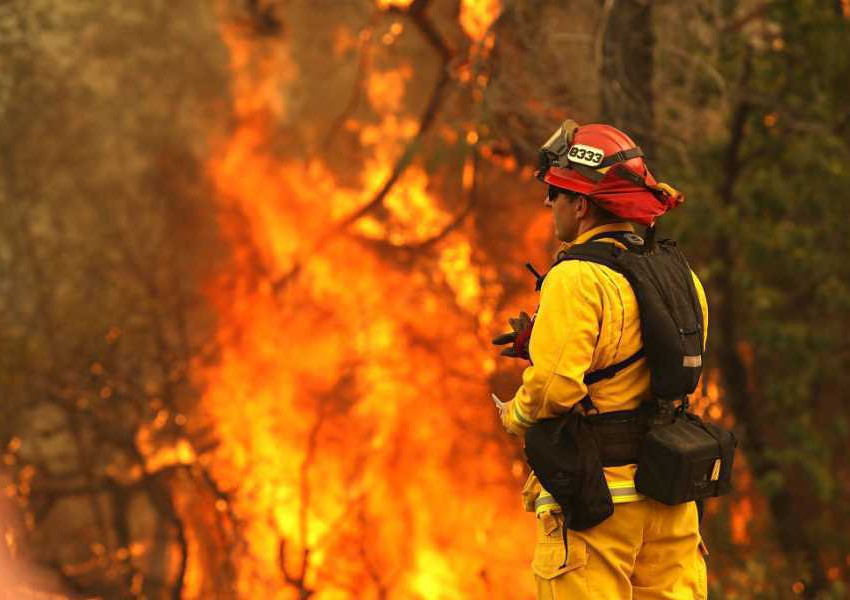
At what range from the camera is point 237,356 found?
9547 millimetres

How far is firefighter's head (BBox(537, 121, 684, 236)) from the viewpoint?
311 cm

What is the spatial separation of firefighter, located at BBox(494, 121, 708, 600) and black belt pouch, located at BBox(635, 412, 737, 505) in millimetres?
58

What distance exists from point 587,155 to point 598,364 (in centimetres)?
55

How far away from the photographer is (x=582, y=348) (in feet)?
9.61

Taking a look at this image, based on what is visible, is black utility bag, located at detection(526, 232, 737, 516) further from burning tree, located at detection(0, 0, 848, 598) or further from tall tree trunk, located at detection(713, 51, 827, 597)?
tall tree trunk, located at detection(713, 51, 827, 597)

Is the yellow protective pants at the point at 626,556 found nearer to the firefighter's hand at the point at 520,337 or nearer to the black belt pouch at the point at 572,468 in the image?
the black belt pouch at the point at 572,468

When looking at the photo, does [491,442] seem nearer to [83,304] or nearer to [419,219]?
[419,219]

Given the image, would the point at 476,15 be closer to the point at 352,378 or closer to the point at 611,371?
the point at 352,378

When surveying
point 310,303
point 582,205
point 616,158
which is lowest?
point 310,303

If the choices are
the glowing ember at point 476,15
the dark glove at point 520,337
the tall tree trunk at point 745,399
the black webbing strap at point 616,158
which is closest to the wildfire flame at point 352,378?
the tall tree trunk at point 745,399

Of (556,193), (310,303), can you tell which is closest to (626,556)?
(556,193)

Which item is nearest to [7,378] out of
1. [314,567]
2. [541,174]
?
[314,567]

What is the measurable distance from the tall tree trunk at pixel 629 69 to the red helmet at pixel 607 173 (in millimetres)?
2752

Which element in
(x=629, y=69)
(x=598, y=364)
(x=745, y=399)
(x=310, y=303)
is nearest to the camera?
(x=598, y=364)
